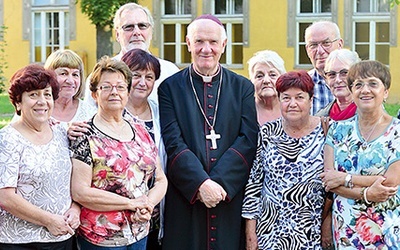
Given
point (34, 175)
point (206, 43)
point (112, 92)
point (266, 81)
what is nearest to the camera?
point (34, 175)

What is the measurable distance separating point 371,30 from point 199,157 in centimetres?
1624

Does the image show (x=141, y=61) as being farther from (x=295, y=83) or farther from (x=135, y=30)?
(x=295, y=83)

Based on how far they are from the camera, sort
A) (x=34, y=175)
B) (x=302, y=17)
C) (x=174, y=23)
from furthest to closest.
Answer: (x=174, y=23) < (x=302, y=17) < (x=34, y=175)

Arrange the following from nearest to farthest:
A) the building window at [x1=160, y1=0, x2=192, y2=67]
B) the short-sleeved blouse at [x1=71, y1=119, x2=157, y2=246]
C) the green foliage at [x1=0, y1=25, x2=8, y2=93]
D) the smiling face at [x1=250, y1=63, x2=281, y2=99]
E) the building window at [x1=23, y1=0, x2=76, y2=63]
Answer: the short-sleeved blouse at [x1=71, y1=119, x2=157, y2=246] < the smiling face at [x1=250, y1=63, x2=281, y2=99] < the green foliage at [x1=0, y1=25, x2=8, y2=93] < the building window at [x1=160, y1=0, x2=192, y2=67] < the building window at [x1=23, y1=0, x2=76, y2=63]

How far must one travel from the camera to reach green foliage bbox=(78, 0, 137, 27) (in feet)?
57.2

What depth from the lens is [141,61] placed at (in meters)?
4.39

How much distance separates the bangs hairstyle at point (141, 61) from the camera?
438 centimetres

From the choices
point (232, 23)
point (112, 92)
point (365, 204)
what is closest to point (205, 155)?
point (112, 92)

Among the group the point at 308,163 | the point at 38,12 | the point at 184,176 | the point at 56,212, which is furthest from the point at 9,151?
the point at 38,12

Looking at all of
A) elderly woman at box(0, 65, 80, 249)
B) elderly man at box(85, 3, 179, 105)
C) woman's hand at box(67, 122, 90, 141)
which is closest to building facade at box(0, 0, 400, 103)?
elderly man at box(85, 3, 179, 105)

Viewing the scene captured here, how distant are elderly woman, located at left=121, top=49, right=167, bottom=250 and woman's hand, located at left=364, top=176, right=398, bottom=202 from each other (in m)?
1.32

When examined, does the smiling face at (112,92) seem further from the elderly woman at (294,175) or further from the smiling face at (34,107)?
the elderly woman at (294,175)

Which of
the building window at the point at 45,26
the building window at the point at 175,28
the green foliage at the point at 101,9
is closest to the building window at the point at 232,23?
the building window at the point at 175,28

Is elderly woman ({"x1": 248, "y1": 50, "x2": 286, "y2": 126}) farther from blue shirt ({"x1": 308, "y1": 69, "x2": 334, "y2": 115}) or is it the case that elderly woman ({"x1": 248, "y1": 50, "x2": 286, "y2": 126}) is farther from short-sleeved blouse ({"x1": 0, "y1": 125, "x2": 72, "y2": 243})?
short-sleeved blouse ({"x1": 0, "y1": 125, "x2": 72, "y2": 243})
